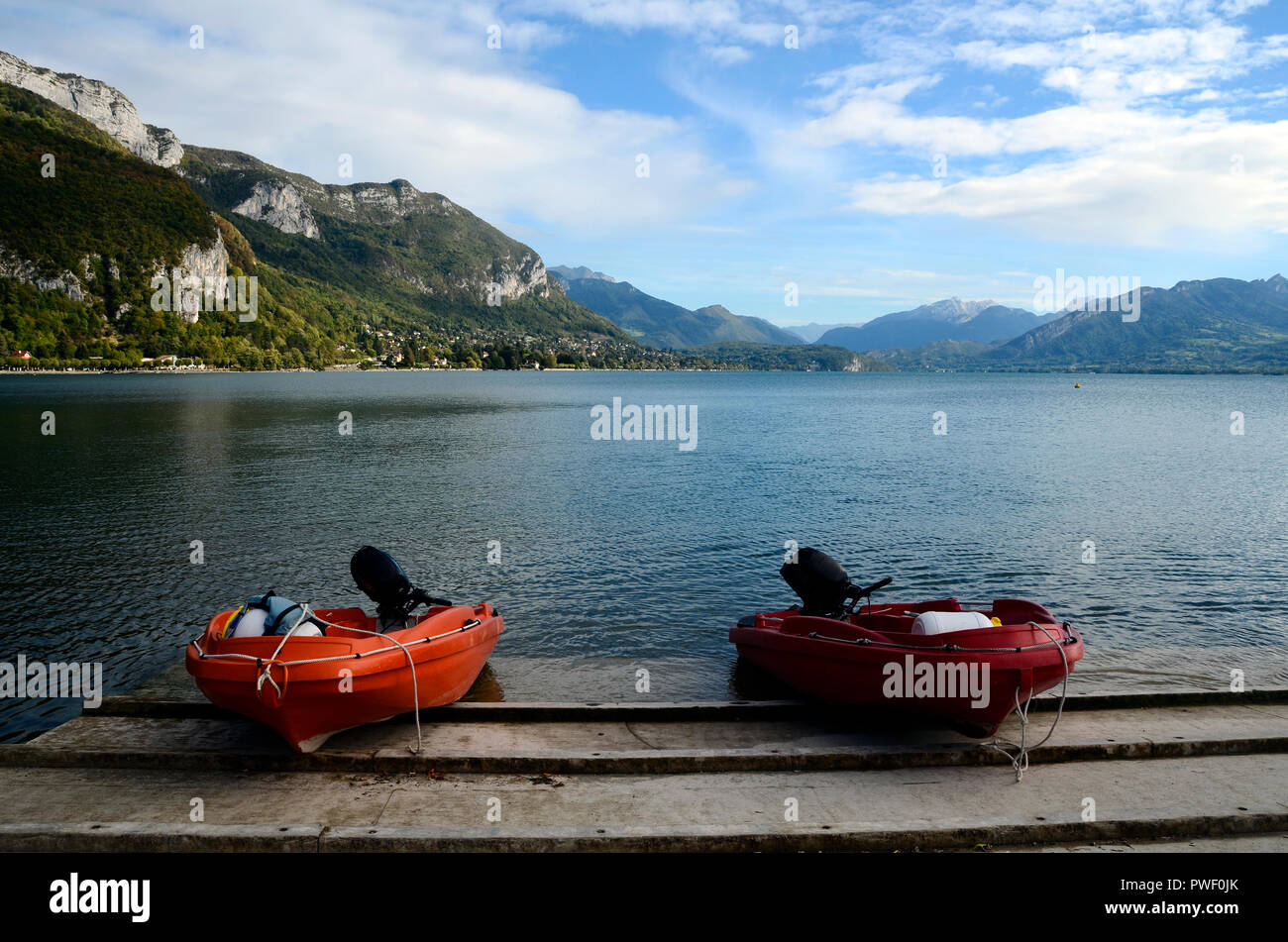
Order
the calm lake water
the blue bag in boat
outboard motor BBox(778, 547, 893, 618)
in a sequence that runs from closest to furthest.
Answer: the blue bag in boat → outboard motor BBox(778, 547, 893, 618) → the calm lake water

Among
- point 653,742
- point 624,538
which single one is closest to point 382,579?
point 653,742

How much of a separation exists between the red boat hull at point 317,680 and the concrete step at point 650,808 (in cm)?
60

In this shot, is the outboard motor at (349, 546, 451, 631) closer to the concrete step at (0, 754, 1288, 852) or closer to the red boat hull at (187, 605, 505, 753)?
the red boat hull at (187, 605, 505, 753)

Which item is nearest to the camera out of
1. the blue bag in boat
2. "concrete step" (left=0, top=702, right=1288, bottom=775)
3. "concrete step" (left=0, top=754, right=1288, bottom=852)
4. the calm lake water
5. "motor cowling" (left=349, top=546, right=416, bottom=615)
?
"concrete step" (left=0, top=754, right=1288, bottom=852)

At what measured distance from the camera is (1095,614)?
1703 cm

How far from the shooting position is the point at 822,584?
1114cm

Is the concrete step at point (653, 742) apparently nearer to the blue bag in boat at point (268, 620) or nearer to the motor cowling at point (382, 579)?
the blue bag in boat at point (268, 620)

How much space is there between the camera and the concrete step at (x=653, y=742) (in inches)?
322

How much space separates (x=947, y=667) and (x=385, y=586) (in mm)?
7129

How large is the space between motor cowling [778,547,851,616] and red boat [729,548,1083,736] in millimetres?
780

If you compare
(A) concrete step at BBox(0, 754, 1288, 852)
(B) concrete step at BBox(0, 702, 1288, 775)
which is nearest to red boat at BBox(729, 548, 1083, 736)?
(B) concrete step at BBox(0, 702, 1288, 775)

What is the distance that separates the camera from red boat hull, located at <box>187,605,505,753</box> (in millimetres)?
7973

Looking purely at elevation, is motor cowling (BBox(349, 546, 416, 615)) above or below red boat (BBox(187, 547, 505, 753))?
above

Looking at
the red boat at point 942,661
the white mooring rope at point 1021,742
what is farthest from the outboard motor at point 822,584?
the white mooring rope at point 1021,742
